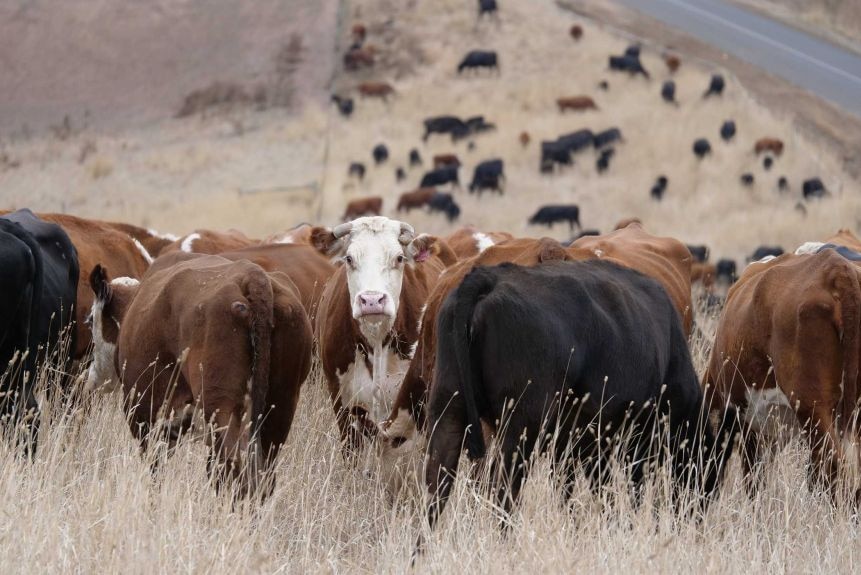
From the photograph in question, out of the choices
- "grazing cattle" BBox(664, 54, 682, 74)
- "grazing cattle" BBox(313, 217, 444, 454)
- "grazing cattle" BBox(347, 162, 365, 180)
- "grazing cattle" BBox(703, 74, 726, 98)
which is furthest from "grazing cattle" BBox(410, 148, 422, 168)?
"grazing cattle" BBox(313, 217, 444, 454)

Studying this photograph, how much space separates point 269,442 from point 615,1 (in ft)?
183

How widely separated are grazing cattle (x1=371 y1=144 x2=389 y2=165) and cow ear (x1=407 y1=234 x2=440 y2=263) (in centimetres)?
3740

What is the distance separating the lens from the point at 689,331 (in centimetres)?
1116

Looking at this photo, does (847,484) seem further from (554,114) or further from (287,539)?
(554,114)

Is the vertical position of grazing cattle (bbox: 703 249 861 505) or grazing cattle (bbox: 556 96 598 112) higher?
grazing cattle (bbox: 703 249 861 505)

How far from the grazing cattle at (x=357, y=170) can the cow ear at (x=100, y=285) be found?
36.4m

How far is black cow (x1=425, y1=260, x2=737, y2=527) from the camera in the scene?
5.95m

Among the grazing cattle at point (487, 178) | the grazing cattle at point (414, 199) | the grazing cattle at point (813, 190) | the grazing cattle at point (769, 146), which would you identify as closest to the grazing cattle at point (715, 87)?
the grazing cattle at point (769, 146)

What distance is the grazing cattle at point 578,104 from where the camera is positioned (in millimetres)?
48656

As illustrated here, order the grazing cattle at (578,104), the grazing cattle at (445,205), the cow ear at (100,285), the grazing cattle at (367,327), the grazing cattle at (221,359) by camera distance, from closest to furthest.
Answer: the grazing cattle at (221,359) → the grazing cattle at (367,327) → the cow ear at (100,285) → the grazing cattle at (445,205) → the grazing cattle at (578,104)

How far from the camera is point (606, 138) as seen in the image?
45031mm

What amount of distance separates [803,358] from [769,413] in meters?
0.57

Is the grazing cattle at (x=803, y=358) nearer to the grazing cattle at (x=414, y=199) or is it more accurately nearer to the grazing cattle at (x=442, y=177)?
the grazing cattle at (x=414, y=199)

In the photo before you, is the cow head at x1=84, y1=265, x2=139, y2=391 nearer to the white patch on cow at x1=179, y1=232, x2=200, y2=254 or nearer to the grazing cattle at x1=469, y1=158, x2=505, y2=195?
the white patch on cow at x1=179, y1=232, x2=200, y2=254
